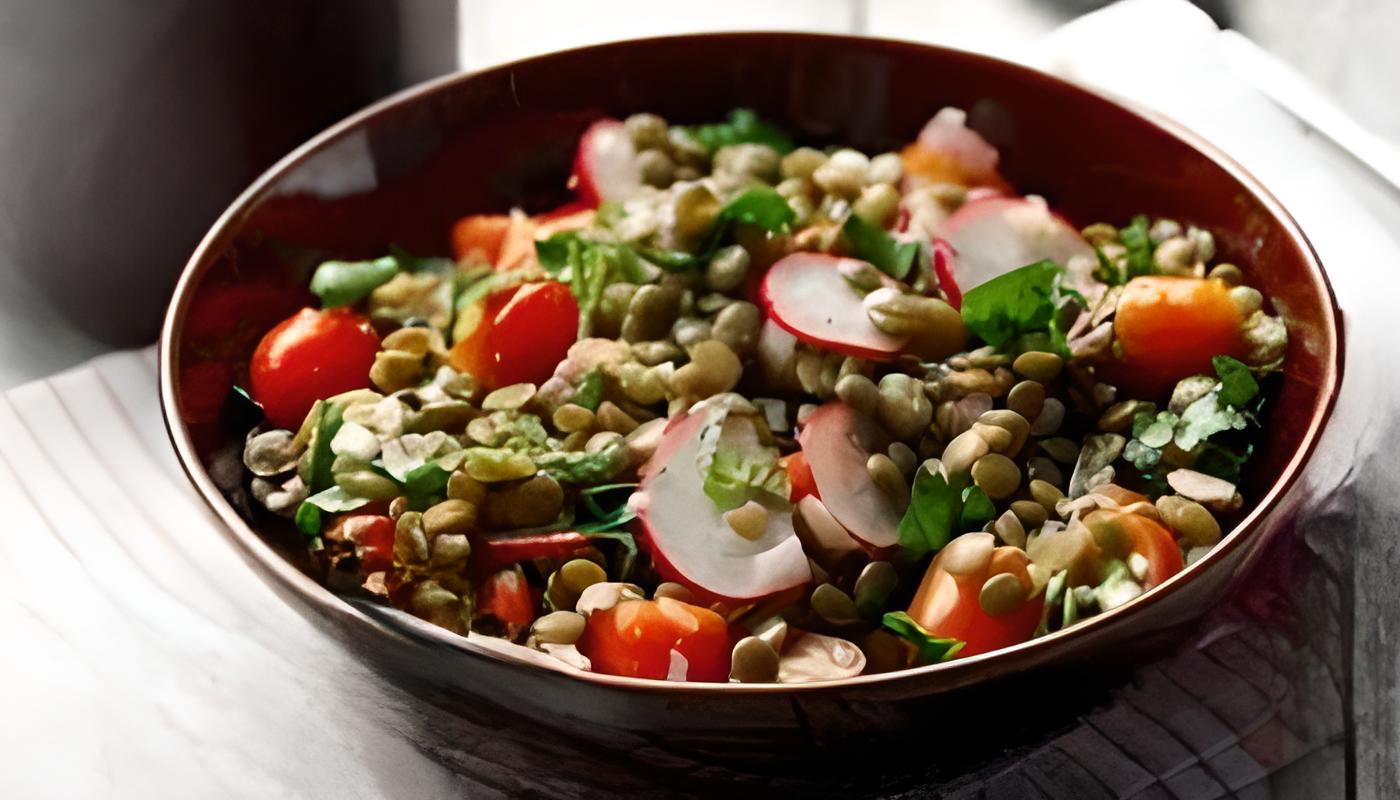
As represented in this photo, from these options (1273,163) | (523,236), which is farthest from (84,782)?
(1273,163)

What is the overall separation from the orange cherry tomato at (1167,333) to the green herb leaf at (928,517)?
0.44ft

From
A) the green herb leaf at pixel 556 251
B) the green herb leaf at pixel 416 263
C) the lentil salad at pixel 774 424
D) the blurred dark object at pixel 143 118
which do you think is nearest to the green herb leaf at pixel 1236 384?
the lentil salad at pixel 774 424

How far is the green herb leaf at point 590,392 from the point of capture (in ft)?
2.34

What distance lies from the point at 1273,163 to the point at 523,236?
55 centimetres

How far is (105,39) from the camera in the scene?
1.05 metres

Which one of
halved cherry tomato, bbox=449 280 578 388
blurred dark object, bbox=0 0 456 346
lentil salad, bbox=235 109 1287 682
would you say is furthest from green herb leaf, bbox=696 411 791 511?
blurred dark object, bbox=0 0 456 346

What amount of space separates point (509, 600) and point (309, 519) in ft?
0.35

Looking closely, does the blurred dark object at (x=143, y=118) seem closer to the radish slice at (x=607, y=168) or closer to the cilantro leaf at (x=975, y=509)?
the radish slice at (x=607, y=168)

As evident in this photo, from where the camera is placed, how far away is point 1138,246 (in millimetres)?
Result: 798

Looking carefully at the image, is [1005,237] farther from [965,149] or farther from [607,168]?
[607,168]

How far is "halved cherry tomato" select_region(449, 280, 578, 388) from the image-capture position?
0.75m

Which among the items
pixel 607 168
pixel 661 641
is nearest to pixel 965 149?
pixel 607 168

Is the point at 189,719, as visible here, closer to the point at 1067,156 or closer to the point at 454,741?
the point at 454,741

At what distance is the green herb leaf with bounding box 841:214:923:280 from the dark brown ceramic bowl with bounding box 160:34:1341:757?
0.54ft
